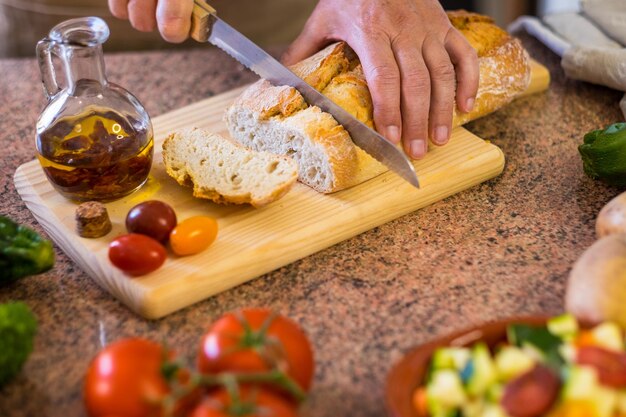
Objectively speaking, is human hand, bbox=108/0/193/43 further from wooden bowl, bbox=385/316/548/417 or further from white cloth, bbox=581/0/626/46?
white cloth, bbox=581/0/626/46

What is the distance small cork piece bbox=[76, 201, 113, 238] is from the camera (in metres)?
2.00

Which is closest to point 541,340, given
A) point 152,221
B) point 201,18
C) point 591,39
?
point 152,221

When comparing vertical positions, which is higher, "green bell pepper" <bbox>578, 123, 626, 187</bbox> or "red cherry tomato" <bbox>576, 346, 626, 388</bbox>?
"red cherry tomato" <bbox>576, 346, 626, 388</bbox>

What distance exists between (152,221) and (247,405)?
2.61ft

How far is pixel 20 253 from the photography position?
5.98 ft

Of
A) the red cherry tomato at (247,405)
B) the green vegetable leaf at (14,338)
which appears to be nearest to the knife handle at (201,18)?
the green vegetable leaf at (14,338)

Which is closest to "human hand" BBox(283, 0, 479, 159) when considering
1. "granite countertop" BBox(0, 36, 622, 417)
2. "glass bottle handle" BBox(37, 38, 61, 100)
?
"granite countertop" BBox(0, 36, 622, 417)

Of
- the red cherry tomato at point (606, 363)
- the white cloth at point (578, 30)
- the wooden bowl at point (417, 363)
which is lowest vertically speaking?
the white cloth at point (578, 30)

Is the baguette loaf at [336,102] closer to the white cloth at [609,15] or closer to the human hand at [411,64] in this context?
the human hand at [411,64]

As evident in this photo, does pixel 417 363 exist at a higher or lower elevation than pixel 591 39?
higher

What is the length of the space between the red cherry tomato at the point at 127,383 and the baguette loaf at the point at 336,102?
900 mm

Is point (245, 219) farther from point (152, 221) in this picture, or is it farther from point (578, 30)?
point (578, 30)

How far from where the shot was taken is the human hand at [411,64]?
230 centimetres

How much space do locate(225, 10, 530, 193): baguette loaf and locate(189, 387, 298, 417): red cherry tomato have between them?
0.91 metres
